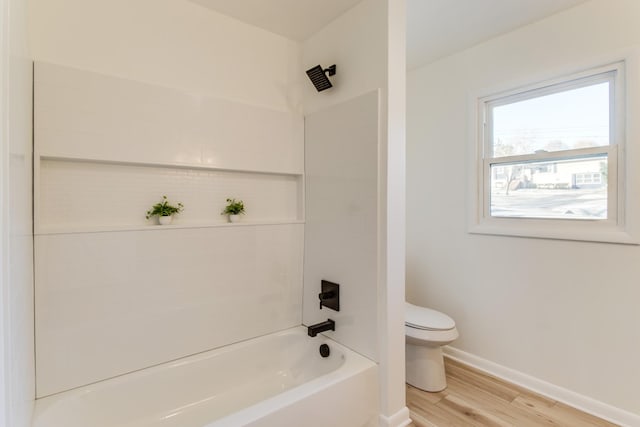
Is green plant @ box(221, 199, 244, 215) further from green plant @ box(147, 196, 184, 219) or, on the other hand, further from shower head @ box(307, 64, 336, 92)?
shower head @ box(307, 64, 336, 92)

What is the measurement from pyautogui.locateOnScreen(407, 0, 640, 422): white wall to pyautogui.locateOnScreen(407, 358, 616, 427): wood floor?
164 millimetres

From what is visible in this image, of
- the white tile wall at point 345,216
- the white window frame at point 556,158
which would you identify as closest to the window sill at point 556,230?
the white window frame at point 556,158

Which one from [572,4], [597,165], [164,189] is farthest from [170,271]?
[572,4]

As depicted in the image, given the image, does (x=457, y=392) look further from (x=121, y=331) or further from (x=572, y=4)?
(x=572, y=4)

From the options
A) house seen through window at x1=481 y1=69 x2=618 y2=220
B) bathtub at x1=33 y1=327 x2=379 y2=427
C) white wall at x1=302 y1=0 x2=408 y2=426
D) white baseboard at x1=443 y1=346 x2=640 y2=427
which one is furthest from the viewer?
house seen through window at x1=481 y1=69 x2=618 y2=220

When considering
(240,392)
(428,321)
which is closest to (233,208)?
(240,392)

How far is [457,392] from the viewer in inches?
82.0

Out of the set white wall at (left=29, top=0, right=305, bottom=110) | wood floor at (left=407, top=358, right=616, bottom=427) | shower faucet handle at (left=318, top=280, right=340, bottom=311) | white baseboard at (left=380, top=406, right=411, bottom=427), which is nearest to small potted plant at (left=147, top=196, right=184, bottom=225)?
white wall at (left=29, top=0, right=305, bottom=110)

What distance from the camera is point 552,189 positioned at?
2.11m

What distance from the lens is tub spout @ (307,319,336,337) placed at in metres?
1.81

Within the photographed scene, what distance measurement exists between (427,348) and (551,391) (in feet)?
2.62

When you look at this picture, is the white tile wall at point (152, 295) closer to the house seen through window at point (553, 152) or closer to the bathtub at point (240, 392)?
the bathtub at point (240, 392)

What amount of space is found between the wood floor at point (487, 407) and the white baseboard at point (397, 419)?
0.21ft

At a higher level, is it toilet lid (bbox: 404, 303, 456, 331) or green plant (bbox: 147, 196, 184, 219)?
green plant (bbox: 147, 196, 184, 219)
